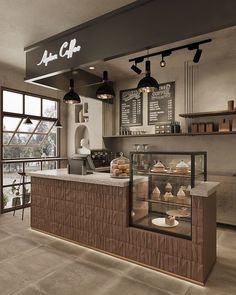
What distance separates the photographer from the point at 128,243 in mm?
2936

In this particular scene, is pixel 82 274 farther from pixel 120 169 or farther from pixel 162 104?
pixel 162 104

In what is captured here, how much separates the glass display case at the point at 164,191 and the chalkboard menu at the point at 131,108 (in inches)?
98.5

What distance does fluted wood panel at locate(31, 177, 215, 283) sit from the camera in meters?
2.48

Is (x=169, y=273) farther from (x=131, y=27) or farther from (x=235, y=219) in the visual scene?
(x=131, y=27)

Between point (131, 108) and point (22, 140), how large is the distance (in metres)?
2.79

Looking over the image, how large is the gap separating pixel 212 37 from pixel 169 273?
3323 mm

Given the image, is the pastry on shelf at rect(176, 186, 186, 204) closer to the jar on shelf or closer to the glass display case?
the glass display case

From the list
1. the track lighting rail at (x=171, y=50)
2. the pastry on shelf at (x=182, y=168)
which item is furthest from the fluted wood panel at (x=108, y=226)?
the track lighting rail at (x=171, y=50)

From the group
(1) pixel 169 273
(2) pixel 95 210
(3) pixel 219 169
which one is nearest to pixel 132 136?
(3) pixel 219 169

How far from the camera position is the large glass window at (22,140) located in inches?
209

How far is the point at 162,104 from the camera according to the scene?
202 inches

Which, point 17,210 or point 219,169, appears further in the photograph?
point 17,210

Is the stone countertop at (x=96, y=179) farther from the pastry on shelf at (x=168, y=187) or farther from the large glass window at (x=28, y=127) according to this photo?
the large glass window at (x=28, y=127)

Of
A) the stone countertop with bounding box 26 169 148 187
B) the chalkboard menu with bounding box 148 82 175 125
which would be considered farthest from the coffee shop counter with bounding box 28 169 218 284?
the chalkboard menu with bounding box 148 82 175 125
